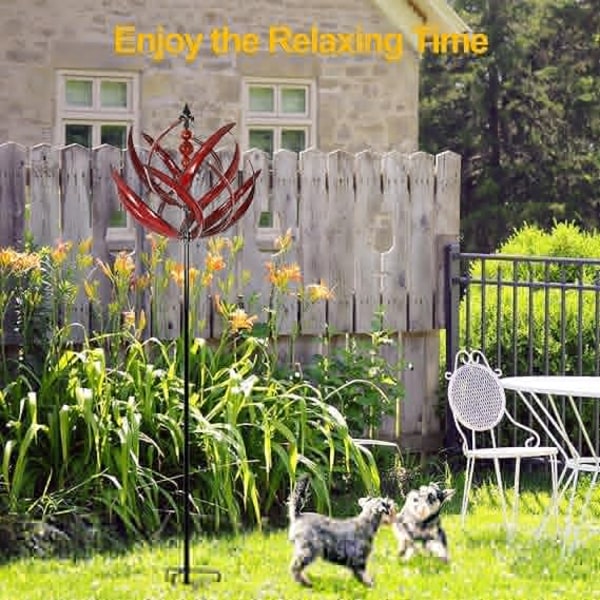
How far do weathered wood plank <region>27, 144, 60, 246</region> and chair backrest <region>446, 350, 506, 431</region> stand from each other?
2.52m

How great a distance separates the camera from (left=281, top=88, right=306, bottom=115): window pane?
15383 millimetres

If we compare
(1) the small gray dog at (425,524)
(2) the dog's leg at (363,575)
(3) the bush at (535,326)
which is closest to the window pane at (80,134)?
(3) the bush at (535,326)

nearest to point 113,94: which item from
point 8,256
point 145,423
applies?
point 8,256

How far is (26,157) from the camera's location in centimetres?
823

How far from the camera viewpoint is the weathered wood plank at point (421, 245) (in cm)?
915

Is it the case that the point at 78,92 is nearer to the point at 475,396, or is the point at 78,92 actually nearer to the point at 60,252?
the point at 60,252

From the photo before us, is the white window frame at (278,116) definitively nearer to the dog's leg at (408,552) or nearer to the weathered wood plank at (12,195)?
the weathered wood plank at (12,195)

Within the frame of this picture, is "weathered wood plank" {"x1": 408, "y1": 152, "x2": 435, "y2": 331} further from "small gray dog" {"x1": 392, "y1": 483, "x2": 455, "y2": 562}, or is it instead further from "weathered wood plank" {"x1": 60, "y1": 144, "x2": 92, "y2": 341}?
"small gray dog" {"x1": 392, "y1": 483, "x2": 455, "y2": 562}

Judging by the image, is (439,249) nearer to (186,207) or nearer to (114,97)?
(186,207)

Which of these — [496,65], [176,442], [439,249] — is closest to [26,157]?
[176,442]

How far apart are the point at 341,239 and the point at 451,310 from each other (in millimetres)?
914

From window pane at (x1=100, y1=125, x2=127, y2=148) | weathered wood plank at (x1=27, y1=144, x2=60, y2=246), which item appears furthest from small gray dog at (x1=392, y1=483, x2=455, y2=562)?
window pane at (x1=100, y1=125, x2=127, y2=148)

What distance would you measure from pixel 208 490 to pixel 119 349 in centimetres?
118

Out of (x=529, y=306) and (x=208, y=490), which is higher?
(x=529, y=306)
